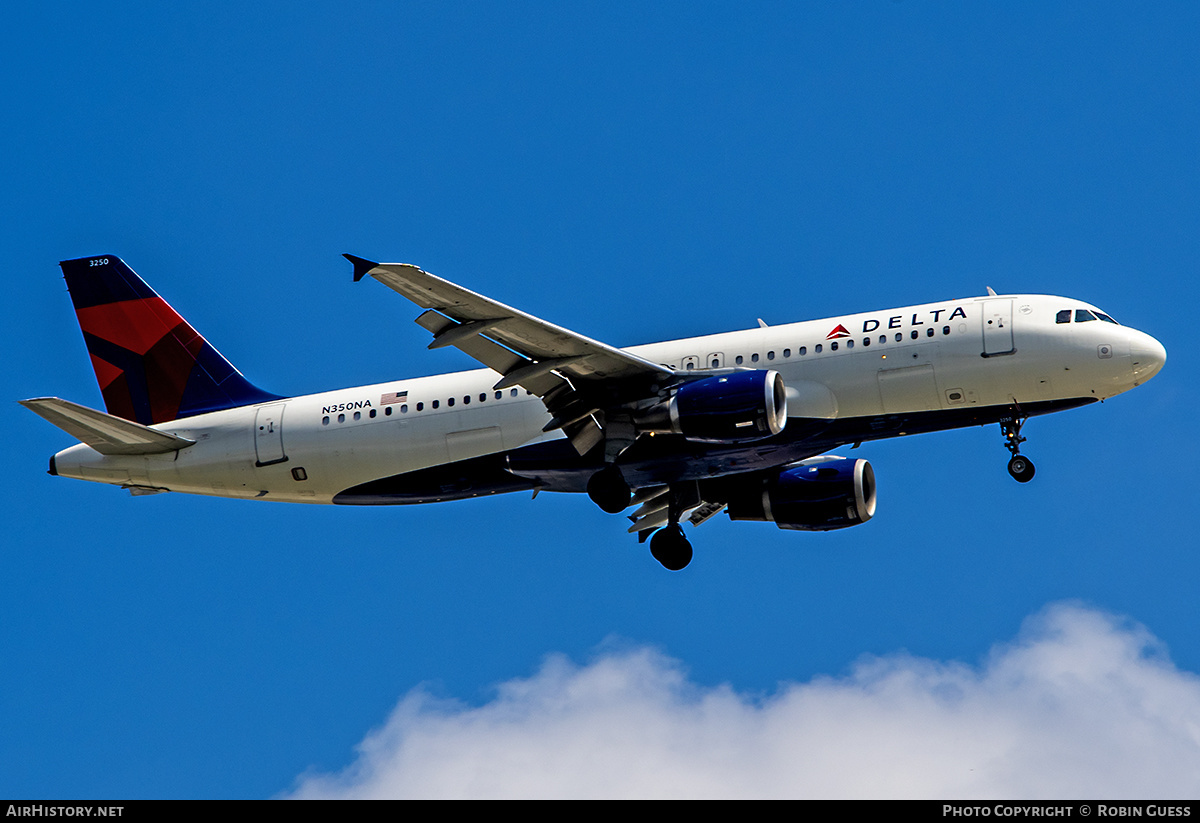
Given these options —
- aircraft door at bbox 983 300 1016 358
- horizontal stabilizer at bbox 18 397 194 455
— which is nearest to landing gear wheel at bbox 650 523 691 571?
aircraft door at bbox 983 300 1016 358

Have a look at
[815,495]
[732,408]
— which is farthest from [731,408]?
[815,495]

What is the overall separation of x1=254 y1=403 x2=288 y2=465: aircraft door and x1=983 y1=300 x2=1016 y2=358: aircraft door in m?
18.2

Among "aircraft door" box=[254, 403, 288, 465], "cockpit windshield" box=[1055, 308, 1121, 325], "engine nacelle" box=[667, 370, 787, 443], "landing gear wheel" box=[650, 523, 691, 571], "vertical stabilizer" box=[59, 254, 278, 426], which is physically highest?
"vertical stabilizer" box=[59, 254, 278, 426]

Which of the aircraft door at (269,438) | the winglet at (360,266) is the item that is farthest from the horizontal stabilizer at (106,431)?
the winglet at (360,266)

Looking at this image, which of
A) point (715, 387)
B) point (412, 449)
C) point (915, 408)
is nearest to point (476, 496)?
point (412, 449)

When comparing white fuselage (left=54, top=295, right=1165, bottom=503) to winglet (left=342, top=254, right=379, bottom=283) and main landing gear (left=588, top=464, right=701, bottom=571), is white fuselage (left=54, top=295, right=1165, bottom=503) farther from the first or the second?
winglet (left=342, top=254, right=379, bottom=283)

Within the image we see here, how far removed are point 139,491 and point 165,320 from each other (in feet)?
19.1

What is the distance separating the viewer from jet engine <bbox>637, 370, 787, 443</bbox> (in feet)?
104

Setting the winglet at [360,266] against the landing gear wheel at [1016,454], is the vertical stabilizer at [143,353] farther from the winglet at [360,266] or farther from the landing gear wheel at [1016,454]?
the landing gear wheel at [1016,454]

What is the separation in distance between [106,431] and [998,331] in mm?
22773

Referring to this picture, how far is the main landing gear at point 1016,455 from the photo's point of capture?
110ft

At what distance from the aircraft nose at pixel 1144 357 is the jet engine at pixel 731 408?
27.1ft

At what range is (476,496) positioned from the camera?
3656 cm
